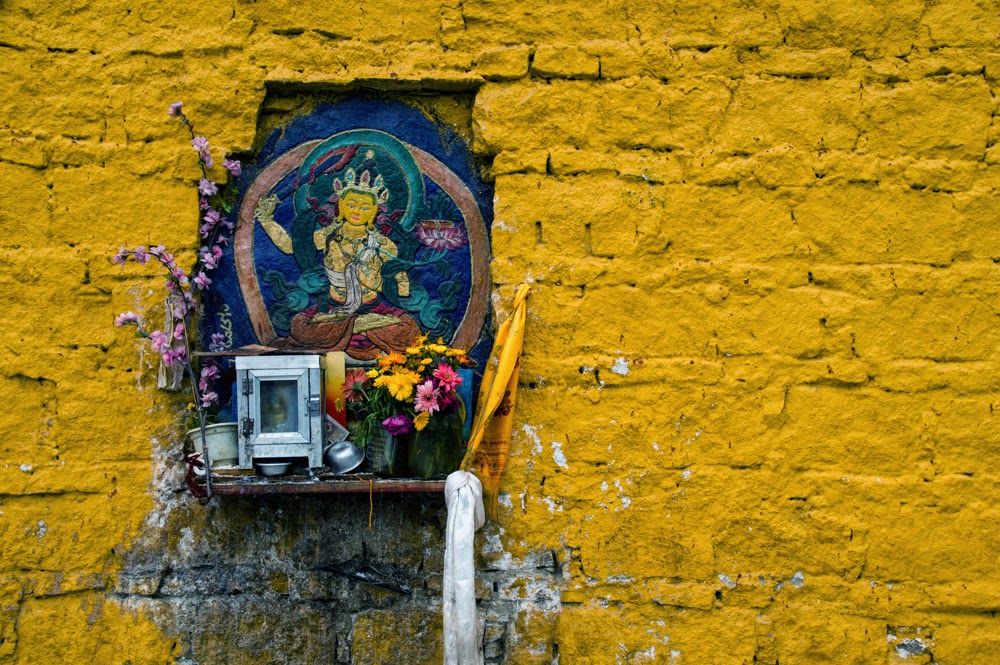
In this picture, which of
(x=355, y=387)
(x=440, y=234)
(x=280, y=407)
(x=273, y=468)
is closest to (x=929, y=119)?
(x=440, y=234)

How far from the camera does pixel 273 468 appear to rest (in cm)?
275

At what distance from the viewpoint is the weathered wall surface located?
110 inches

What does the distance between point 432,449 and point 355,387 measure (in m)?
0.37

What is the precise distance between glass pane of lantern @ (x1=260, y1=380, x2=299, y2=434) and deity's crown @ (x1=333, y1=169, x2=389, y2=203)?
0.73 m

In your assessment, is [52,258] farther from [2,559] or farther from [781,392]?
[781,392]

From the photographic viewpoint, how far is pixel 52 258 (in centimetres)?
288

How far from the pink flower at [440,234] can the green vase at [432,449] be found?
2.10 feet

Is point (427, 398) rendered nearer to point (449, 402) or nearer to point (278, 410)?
point (449, 402)

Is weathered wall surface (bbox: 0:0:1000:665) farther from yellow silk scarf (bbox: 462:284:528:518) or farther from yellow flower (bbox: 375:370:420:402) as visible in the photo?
yellow flower (bbox: 375:370:420:402)

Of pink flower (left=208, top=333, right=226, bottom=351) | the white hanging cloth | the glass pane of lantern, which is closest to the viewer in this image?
the white hanging cloth

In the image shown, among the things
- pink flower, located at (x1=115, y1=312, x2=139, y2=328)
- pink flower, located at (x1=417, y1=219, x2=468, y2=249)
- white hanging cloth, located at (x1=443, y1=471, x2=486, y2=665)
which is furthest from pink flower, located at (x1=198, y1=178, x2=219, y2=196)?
white hanging cloth, located at (x1=443, y1=471, x2=486, y2=665)

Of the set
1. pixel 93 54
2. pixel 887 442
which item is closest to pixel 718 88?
pixel 887 442

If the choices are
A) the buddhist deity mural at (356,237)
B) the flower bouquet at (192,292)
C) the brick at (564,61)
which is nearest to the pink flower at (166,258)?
the flower bouquet at (192,292)

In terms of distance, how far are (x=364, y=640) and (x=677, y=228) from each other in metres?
1.74
